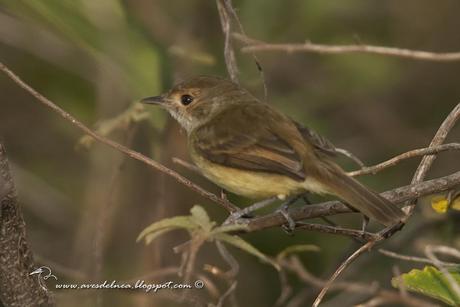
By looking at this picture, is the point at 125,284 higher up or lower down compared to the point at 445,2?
lower down

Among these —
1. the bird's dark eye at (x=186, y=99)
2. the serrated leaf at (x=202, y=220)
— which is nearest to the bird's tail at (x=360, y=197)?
the serrated leaf at (x=202, y=220)

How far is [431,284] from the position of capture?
3.57m

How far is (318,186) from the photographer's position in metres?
4.39

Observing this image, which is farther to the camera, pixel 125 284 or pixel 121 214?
pixel 121 214

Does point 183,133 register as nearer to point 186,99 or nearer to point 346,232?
point 186,99

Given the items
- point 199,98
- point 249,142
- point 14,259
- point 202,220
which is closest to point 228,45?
point 249,142

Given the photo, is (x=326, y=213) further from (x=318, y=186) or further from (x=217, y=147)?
(x=217, y=147)

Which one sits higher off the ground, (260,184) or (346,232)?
(260,184)

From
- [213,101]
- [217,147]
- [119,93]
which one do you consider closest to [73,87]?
[119,93]

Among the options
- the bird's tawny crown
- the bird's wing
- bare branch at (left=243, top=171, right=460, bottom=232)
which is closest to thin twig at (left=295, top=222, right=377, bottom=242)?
bare branch at (left=243, top=171, right=460, bottom=232)

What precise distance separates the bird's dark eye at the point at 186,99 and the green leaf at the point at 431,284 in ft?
7.80

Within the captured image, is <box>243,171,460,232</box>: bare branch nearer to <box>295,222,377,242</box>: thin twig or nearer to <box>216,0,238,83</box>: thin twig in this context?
<box>295,222,377,242</box>: thin twig

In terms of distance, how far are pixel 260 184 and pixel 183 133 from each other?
1.46 m

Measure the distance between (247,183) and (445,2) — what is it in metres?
4.97
